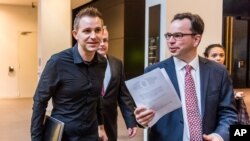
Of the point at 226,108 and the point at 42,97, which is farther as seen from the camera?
the point at 42,97

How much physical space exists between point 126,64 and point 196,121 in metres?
8.90

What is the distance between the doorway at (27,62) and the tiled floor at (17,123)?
2.08 meters

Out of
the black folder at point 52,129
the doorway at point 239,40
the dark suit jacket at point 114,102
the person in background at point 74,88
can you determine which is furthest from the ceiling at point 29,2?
the black folder at point 52,129

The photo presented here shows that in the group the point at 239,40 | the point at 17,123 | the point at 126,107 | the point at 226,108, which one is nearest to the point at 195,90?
the point at 226,108

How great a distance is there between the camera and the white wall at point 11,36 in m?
14.3

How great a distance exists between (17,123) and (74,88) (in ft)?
21.8

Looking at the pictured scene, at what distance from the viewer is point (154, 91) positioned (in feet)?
6.38

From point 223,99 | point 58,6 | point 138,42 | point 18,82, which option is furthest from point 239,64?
point 223,99

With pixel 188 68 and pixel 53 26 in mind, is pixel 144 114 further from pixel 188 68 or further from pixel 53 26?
pixel 53 26

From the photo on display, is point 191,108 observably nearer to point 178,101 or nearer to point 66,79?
point 178,101

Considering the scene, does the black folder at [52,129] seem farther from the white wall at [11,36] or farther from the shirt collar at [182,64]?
the white wall at [11,36]

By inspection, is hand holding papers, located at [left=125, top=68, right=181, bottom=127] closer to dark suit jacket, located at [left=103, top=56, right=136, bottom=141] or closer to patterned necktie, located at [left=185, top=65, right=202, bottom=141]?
patterned necktie, located at [left=185, top=65, right=202, bottom=141]

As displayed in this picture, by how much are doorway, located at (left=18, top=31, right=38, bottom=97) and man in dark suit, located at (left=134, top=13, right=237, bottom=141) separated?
42.5 ft

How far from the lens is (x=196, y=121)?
6.91 feet
